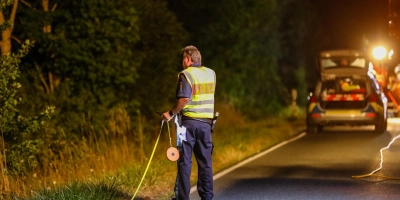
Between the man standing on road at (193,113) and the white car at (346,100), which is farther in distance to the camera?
the white car at (346,100)

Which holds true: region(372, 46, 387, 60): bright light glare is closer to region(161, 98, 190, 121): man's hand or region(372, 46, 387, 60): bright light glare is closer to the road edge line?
the road edge line

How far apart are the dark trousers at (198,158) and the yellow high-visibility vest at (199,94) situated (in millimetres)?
115

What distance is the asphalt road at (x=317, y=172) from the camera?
1155 cm

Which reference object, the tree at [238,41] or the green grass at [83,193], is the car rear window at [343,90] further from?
the green grass at [83,193]

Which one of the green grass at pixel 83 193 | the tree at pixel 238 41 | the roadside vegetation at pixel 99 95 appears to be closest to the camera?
the green grass at pixel 83 193

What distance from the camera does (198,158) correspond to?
1007 centimetres

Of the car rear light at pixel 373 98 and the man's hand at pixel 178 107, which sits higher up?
the man's hand at pixel 178 107

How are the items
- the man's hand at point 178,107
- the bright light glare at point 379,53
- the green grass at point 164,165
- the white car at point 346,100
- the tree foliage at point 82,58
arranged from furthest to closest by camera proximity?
1. the bright light glare at point 379,53
2. the white car at point 346,100
3. the tree foliage at point 82,58
4. the green grass at point 164,165
5. the man's hand at point 178,107

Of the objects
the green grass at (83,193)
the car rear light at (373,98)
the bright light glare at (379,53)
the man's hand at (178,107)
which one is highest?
the bright light glare at (379,53)

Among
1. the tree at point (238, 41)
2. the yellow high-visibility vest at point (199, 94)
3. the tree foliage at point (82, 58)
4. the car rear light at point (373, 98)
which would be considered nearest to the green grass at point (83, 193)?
the yellow high-visibility vest at point (199, 94)

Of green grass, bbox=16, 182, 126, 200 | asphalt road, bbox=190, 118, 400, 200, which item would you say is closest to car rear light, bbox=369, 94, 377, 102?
asphalt road, bbox=190, 118, 400, 200

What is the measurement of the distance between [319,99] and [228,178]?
900 cm

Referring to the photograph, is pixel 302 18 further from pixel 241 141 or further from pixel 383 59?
pixel 241 141

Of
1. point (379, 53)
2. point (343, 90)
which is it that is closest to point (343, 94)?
point (343, 90)
